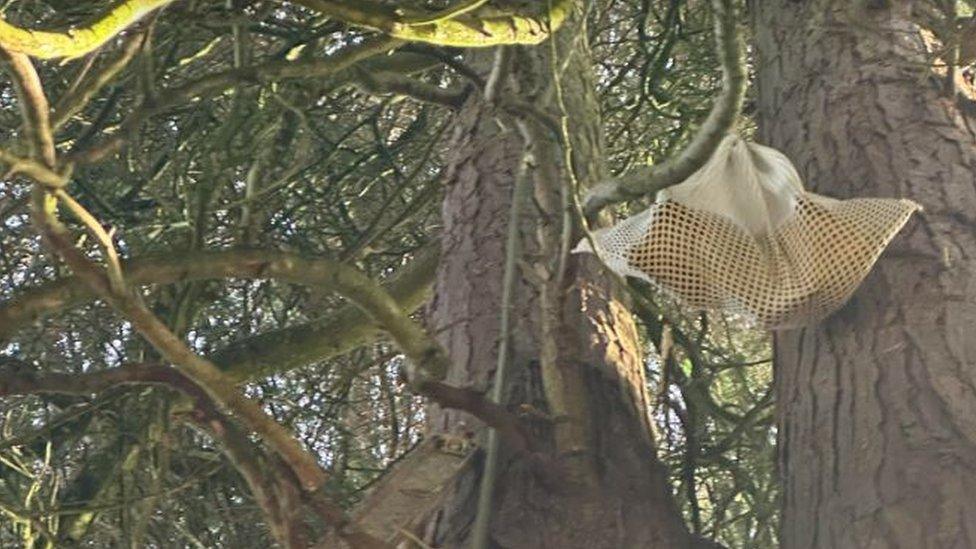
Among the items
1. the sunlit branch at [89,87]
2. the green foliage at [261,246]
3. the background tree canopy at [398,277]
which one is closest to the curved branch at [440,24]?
the background tree canopy at [398,277]

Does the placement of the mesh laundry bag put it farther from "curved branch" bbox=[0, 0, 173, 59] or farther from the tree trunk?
"curved branch" bbox=[0, 0, 173, 59]

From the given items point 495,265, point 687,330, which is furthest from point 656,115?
point 495,265

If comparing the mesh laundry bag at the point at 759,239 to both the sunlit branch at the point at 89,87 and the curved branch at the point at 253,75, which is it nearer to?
the curved branch at the point at 253,75

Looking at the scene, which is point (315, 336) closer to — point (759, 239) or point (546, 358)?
A: point (546, 358)

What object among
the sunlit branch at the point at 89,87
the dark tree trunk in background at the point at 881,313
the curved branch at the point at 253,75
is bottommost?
the dark tree trunk in background at the point at 881,313

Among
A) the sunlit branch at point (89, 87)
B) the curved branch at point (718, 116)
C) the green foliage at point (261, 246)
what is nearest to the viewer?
the curved branch at point (718, 116)

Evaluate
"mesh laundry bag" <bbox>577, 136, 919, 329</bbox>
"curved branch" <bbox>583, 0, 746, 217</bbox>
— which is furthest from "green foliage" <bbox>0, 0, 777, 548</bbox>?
"curved branch" <bbox>583, 0, 746, 217</bbox>

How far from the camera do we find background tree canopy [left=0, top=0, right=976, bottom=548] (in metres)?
1.53

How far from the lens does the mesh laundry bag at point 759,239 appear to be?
160 centimetres

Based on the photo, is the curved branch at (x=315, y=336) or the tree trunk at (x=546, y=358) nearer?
the tree trunk at (x=546, y=358)

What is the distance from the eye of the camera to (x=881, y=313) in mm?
1618

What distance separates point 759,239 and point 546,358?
28 centimetres

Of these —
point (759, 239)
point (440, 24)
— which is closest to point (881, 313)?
point (759, 239)

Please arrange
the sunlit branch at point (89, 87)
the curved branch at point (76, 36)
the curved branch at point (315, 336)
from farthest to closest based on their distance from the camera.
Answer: the curved branch at point (315, 336)
the sunlit branch at point (89, 87)
the curved branch at point (76, 36)
